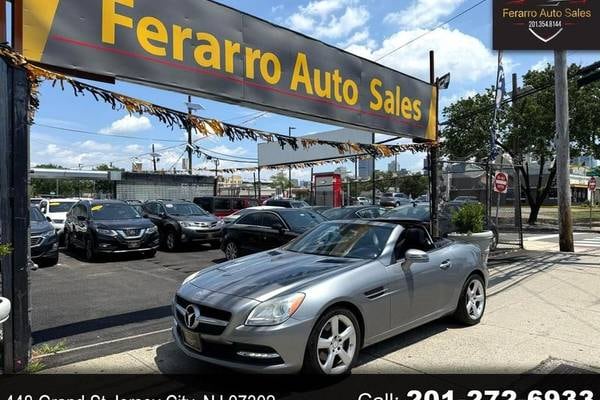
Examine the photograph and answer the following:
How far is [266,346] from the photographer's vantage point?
3.99 meters

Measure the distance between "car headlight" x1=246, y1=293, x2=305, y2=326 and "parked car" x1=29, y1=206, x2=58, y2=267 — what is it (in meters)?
8.77

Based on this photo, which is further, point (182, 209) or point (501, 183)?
point (182, 209)

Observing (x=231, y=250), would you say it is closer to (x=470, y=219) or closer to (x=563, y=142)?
(x=470, y=219)

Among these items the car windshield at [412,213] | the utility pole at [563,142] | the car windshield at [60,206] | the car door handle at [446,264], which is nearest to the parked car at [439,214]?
the car windshield at [412,213]

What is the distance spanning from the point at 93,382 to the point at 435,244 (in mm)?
4186

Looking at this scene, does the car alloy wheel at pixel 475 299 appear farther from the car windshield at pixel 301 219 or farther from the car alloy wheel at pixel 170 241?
the car alloy wheel at pixel 170 241

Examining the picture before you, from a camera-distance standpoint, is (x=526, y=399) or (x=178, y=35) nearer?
(x=526, y=399)

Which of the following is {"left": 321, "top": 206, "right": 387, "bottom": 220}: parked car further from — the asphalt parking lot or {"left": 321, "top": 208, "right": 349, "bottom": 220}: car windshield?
the asphalt parking lot

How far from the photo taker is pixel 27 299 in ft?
15.7

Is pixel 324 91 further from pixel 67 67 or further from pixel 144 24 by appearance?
pixel 67 67

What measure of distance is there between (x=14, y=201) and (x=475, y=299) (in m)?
5.48

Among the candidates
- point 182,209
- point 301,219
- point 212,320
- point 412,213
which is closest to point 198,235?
point 182,209

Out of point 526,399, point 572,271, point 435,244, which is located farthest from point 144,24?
point 572,271

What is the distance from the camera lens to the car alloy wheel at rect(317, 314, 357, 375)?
4281 mm
